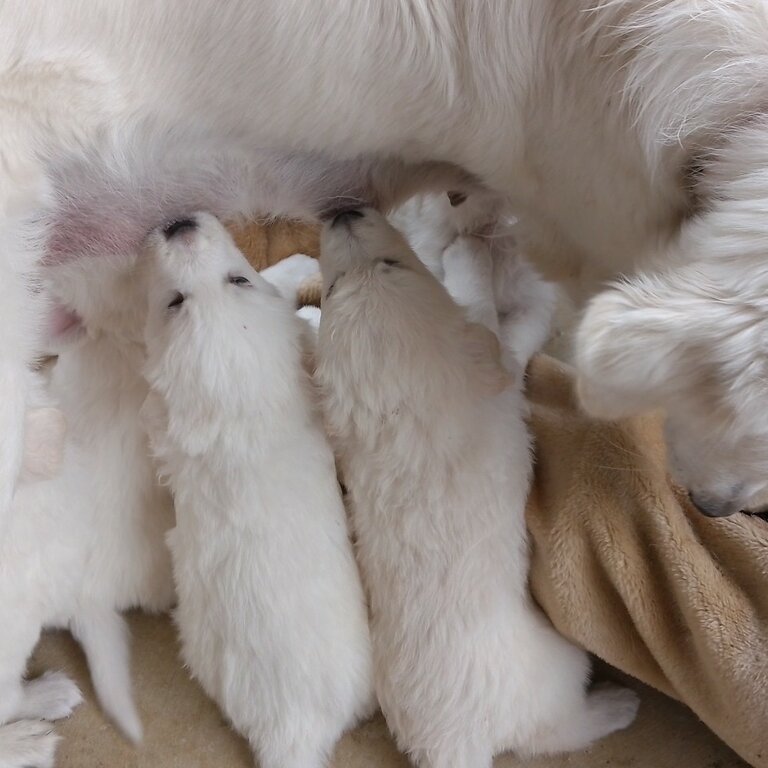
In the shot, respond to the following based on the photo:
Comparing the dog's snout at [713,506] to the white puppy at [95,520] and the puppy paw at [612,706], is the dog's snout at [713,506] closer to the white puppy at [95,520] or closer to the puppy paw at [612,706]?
the puppy paw at [612,706]

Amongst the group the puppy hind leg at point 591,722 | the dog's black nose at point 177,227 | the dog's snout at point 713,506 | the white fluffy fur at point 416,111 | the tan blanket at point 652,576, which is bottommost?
the puppy hind leg at point 591,722

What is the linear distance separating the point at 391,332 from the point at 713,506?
0.47 metres

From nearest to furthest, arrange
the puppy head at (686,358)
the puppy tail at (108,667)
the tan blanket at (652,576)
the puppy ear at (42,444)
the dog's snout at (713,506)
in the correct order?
the puppy head at (686,358), the dog's snout at (713,506), the tan blanket at (652,576), the puppy ear at (42,444), the puppy tail at (108,667)

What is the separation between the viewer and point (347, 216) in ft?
4.03

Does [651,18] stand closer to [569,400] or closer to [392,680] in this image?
[569,400]

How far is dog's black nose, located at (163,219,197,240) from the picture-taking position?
122cm

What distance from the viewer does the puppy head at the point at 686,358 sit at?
74 centimetres

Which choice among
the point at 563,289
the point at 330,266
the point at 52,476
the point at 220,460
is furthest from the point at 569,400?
the point at 52,476

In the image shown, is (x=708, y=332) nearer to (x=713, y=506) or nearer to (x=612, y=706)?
(x=713, y=506)

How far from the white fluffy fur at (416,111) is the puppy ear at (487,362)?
7.3 inches

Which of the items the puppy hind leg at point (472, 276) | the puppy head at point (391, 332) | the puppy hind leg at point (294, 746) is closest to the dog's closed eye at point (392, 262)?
the puppy head at point (391, 332)

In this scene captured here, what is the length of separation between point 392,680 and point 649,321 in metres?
0.70

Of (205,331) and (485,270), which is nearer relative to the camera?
(205,331)

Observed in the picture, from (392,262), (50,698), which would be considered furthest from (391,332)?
(50,698)
